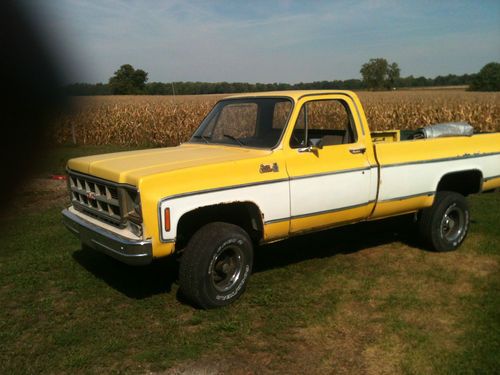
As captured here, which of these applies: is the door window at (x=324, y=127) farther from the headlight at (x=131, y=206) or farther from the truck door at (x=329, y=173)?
the headlight at (x=131, y=206)

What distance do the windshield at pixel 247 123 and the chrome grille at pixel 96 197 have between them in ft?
4.56

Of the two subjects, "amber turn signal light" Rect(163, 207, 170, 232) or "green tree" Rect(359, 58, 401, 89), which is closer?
"amber turn signal light" Rect(163, 207, 170, 232)

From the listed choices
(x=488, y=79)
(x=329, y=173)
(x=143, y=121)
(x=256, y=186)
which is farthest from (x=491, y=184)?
(x=488, y=79)

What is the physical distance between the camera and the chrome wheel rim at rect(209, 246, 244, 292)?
14.4 ft

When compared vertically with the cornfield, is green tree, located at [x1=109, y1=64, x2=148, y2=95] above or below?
above

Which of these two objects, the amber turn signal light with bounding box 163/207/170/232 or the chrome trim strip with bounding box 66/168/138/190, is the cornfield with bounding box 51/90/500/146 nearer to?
the chrome trim strip with bounding box 66/168/138/190

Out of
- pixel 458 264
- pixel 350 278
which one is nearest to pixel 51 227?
pixel 350 278

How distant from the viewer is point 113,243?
13.1ft

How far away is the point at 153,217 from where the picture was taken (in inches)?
150

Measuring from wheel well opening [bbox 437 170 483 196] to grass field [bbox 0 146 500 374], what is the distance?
69 centimetres

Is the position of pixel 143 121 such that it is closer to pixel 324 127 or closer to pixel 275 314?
pixel 324 127

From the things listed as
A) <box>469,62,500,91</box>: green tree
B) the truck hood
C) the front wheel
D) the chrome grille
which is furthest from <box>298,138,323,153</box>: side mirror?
<box>469,62,500,91</box>: green tree

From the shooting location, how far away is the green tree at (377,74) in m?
60.2

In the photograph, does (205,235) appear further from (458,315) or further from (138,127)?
(138,127)
